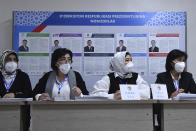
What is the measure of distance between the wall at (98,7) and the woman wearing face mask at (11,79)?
834 mm

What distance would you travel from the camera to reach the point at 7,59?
2900 mm

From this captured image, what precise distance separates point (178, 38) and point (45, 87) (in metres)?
2.11

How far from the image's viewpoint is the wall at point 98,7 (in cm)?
368

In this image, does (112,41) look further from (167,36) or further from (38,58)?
(38,58)

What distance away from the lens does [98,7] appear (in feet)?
12.3

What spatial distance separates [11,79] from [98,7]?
1696 mm

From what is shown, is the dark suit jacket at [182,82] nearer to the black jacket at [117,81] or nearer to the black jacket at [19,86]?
the black jacket at [117,81]

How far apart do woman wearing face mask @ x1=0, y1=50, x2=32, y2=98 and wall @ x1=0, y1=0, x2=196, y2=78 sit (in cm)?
83

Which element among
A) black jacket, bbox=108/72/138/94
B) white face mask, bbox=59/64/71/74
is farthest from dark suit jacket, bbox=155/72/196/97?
white face mask, bbox=59/64/71/74

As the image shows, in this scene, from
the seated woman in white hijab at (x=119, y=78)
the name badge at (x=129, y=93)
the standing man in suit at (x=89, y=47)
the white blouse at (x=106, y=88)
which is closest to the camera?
the name badge at (x=129, y=93)

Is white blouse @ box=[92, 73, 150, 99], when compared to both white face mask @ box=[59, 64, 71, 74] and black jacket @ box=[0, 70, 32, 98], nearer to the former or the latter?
white face mask @ box=[59, 64, 71, 74]

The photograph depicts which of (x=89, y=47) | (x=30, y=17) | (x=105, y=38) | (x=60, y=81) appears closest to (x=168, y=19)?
(x=105, y=38)

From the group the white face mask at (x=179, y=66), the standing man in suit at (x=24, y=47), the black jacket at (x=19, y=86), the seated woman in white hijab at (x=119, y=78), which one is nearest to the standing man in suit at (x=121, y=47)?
the seated woman in white hijab at (x=119, y=78)

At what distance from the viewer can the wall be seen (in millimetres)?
3682
